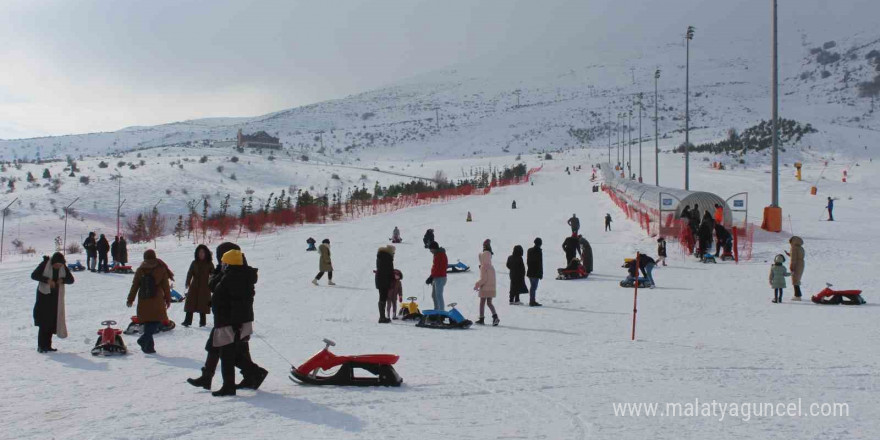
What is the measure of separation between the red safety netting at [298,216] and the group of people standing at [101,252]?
1033 centimetres

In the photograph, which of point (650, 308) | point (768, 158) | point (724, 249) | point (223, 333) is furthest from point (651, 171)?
point (223, 333)

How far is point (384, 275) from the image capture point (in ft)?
49.7

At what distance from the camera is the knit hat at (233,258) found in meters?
8.18

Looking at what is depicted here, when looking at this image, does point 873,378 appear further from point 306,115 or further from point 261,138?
point 306,115

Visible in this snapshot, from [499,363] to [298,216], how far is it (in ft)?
114

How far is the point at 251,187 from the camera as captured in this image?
66938 mm

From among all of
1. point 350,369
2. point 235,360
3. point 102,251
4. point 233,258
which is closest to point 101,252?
point 102,251

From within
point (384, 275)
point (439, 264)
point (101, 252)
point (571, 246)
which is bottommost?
point (384, 275)

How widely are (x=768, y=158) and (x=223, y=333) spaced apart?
84.1 m

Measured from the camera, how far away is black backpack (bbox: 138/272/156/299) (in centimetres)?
1147

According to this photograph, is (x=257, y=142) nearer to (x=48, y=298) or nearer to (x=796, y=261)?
(x=796, y=261)

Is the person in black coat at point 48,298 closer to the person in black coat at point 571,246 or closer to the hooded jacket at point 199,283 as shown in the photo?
the hooded jacket at point 199,283

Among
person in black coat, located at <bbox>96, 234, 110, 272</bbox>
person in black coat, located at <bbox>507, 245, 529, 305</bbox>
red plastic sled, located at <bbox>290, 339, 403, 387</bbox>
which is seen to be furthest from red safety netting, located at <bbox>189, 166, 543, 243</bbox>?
red plastic sled, located at <bbox>290, 339, 403, 387</bbox>

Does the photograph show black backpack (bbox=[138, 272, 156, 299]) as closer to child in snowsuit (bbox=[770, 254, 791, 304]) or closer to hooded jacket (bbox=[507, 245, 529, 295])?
hooded jacket (bbox=[507, 245, 529, 295])
